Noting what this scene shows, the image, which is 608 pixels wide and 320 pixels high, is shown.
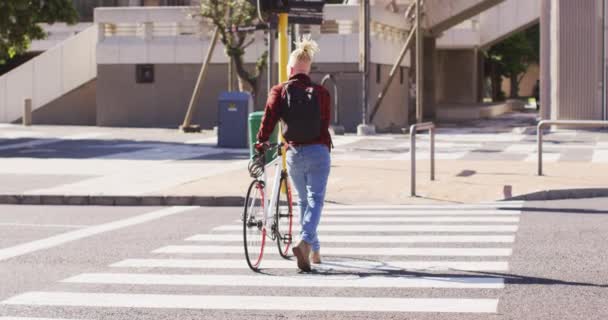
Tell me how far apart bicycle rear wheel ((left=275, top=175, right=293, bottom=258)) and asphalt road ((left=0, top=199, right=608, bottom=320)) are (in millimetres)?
177

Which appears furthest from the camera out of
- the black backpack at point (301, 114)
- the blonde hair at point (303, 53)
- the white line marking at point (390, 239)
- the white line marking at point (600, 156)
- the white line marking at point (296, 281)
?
the white line marking at point (600, 156)

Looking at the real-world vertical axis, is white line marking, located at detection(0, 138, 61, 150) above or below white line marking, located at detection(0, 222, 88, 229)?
above

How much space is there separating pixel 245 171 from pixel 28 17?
1387 centimetres

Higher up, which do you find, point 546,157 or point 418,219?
point 546,157

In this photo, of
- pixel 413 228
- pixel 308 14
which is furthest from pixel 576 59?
pixel 413 228

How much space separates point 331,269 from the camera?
10.3 meters

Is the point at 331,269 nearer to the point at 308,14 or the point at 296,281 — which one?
the point at 296,281

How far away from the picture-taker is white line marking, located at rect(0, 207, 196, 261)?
11.7 metres

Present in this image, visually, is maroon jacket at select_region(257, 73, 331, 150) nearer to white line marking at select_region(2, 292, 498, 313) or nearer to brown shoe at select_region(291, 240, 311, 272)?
brown shoe at select_region(291, 240, 311, 272)

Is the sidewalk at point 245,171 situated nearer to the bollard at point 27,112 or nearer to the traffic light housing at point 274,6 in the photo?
the traffic light housing at point 274,6

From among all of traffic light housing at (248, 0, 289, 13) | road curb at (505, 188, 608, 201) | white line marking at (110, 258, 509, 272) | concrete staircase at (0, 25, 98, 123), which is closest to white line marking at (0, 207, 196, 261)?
white line marking at (110, 258, 509, 272)

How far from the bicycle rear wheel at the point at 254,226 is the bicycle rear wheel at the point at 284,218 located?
0.56 feet

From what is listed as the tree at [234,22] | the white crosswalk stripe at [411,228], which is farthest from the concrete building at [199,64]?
the white crosswalk stripe at [411,228]

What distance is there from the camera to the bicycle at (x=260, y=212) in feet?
33.0
